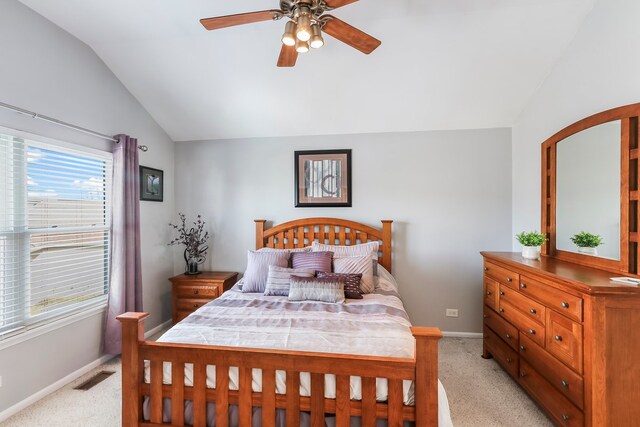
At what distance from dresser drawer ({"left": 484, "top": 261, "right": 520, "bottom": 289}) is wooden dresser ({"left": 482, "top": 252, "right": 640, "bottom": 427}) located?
15mm

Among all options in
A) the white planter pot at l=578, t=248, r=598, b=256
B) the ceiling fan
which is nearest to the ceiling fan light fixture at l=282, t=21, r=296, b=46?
the ceiling fan

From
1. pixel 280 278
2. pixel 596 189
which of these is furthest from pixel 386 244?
pixel 596 189

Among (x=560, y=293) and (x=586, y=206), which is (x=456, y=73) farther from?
(x=560, y=293)

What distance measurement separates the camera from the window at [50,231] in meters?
2.03

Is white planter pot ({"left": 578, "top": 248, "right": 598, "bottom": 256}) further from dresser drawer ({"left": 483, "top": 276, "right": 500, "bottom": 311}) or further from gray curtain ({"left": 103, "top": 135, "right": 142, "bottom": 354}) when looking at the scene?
gray curtain ({"left": 103, "top": 135, "right": 142, "bottom": 354})

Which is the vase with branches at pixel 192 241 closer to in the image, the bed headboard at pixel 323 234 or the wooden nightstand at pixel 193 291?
the wooden nightstand at pixel 193 291

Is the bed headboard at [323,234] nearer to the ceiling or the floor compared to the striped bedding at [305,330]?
nearer to the ceiling

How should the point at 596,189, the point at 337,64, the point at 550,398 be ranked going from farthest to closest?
the point at 337,64 < the point at 596,189 < the point at 550,398

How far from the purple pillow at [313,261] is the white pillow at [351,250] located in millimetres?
128

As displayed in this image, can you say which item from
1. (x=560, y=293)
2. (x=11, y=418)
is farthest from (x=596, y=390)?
(x=11, y=418)

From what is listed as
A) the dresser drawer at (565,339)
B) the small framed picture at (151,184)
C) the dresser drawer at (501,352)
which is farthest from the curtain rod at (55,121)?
the dresser drawer at (501,352)

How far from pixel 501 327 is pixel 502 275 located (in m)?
0.45

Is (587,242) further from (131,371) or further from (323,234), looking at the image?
(131,371)

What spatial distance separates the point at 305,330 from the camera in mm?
1778
